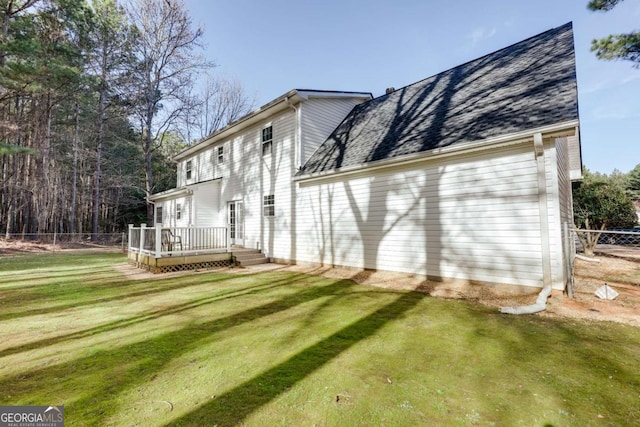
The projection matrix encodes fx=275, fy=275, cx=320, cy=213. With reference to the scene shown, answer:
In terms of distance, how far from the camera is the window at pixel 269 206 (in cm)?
1102

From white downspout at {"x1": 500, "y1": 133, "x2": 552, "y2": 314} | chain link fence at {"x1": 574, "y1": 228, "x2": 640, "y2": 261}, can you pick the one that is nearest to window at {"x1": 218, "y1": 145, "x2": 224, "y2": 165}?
white downspout at {"x1": 500, "y1": 133, "x2": 552, "y2": 314}

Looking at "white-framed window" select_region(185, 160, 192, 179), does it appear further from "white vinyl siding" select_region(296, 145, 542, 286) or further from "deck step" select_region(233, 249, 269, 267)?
"white vinyl siding" select_region(296, 145, 542, 286)

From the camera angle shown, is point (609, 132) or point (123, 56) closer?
point (123, 56)

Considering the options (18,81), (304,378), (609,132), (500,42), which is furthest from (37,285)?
(609,132)

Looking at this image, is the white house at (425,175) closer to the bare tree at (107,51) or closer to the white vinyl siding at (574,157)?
the white vinyl siding at (574,157)

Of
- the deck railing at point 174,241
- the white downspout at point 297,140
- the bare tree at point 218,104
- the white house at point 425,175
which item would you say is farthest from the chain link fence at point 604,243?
the bare tree at point 218,104

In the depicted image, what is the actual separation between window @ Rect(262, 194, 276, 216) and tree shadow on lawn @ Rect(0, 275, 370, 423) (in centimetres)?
713

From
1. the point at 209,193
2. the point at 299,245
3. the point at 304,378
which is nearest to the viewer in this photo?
the point at 304,378

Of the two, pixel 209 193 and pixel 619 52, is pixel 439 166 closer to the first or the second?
pixel 619 52

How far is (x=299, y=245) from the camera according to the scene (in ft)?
32.8

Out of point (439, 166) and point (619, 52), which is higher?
point (619, 52)

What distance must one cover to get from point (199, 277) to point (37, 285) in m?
3.85

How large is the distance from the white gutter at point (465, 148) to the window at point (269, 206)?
3079 mm

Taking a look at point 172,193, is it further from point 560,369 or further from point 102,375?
point 560,369
